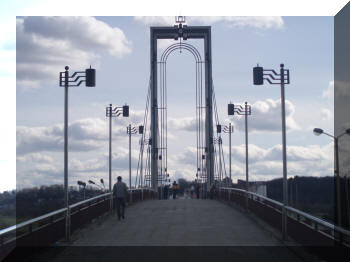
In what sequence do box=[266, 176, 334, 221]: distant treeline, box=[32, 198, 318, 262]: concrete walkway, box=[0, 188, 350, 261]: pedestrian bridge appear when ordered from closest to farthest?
box=[0, 188, 350, 261]: pedestrian bridge, box=[32, 198, 318, 262]: concrete walkway, box=[266, 176, 334, 221]: distant treeline

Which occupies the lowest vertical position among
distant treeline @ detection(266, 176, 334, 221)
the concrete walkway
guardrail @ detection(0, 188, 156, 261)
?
distant treeline @ detection(266, 176, 334, 221)

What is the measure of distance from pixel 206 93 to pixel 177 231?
34777mm

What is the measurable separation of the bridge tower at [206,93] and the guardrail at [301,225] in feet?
85.8

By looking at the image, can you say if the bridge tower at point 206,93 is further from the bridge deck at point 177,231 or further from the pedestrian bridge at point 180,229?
the bridge deck at point 177,231

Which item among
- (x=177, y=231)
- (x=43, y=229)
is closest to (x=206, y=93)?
(x=177, y=231)

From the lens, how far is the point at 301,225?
14.5m

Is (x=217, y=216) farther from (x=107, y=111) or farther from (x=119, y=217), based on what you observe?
(x=107, y=111)

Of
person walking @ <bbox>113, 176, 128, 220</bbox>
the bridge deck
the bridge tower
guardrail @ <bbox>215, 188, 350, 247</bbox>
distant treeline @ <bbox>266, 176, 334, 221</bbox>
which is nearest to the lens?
guardrail @ <bbox>215, 188, 350, 247</bbox>

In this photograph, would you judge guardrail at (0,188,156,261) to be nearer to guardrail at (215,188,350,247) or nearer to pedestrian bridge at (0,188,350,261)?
pedestrian bridge at (0,188,350,261)

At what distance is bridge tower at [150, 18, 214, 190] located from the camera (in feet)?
165

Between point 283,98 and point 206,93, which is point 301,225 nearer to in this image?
point 283,98

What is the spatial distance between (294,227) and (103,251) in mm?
4754

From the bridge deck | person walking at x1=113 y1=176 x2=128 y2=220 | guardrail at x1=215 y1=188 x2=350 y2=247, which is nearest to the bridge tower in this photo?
guardrail at x1=215 y1=188 x2=350 y2=247

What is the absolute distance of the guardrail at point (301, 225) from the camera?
11.9 m
